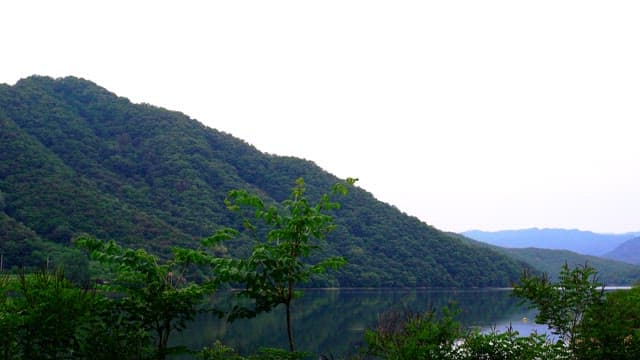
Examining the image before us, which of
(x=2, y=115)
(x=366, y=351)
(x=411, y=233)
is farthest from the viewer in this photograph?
(x=411, y=233)

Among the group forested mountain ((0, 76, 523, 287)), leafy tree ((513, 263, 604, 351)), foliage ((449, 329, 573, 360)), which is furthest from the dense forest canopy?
foliage ((449, 329, 573, 360))

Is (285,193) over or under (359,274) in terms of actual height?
over

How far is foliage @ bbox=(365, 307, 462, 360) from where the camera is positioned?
5.92 m

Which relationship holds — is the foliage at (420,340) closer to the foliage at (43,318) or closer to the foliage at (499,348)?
the foliage at (499,348)

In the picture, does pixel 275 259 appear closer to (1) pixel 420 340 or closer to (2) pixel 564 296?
(1) pixel 420 340

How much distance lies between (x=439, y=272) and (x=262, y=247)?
332 feet

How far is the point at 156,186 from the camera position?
318 feet

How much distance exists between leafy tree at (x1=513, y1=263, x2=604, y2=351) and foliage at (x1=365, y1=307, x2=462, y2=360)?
1434mm

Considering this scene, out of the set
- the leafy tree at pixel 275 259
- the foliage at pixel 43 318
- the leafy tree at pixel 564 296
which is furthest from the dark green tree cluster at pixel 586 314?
the foliage at pixel 43 318

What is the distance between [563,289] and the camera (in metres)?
7.36

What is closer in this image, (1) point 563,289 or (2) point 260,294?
(2) point 260,294

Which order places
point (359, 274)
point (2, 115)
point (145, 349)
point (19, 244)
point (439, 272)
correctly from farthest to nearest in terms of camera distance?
1. point (439, 272)
2. point (359, 274)
3. point (2, 115)
4. point (19, 244)
5. point (145, 349)

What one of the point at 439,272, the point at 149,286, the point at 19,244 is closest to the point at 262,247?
the point at 149,286

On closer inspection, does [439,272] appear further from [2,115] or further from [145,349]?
[145,349]
